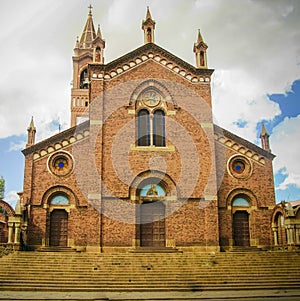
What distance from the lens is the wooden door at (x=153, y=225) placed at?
86.6 ft

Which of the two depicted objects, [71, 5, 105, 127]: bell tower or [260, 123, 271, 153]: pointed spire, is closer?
[260, 123, 271, 153]: pointed spire

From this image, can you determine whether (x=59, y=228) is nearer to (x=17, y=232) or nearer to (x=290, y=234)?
(x=17, y=232)

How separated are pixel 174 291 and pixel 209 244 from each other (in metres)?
8.39

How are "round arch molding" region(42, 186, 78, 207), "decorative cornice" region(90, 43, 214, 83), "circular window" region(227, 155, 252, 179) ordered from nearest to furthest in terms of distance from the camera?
1. "round arch molding" region(42, 186, 78, 207)
2. "circular window" region(227, 155, 252, 179)
3. "decorative cornice" region(90, 43, 214, 83)

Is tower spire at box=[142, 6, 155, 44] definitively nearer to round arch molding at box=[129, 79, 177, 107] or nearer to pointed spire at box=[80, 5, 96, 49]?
round arch molding at box=[129, 79, 177, 107]

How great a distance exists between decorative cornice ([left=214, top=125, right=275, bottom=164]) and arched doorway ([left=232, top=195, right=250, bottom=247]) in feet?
10.5

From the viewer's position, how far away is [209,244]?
2589 cm

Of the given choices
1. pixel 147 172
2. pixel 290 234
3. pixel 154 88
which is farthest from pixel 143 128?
pixel 290 234

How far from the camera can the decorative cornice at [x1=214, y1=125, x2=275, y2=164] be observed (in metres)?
28.8

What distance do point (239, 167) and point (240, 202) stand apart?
2.55 meters

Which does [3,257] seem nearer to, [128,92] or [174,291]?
[174,291]

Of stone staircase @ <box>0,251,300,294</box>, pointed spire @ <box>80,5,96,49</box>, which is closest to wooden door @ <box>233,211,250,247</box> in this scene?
stone staircase @ <box>0,251,300,294</box>

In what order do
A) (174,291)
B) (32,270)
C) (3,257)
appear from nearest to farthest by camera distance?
(174,291), (32,270), (3,257)

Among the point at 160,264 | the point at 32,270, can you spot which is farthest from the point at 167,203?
the point at 32,270
